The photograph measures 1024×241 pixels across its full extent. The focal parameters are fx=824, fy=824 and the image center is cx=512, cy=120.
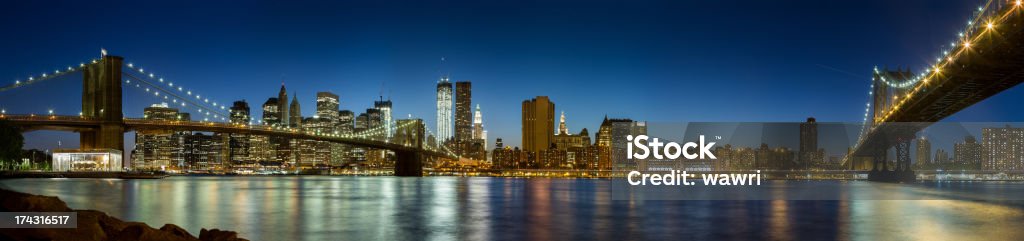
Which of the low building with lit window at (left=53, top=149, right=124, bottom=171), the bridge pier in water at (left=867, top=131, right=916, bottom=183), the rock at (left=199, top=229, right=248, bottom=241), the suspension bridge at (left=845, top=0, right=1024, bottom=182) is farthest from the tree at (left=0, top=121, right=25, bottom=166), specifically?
the bridge pier in water at (left=867, top=131, right=916, bottom=183)

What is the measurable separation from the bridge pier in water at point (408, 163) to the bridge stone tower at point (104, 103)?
3602cm

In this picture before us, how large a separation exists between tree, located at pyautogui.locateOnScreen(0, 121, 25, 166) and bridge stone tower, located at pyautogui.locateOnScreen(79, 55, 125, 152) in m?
7.59

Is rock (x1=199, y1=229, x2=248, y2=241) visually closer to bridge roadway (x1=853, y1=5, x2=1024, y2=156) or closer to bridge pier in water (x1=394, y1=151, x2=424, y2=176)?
bridge roadway (x1=853, y1=5, x2=1024, y2=156)

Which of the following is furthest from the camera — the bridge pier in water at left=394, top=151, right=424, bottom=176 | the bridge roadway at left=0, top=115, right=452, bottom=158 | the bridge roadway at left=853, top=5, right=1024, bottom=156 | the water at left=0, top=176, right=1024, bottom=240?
the bridge pier in water at left=394, top=151, right=424, bottom=176

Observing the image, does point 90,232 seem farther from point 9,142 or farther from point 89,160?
point 89,160

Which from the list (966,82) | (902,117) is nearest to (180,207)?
(966,82)

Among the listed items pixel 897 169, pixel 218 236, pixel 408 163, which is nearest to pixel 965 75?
pixel 218 236

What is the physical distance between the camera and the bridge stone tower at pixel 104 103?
65.2 metres

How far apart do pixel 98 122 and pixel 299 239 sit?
52673 millimetres

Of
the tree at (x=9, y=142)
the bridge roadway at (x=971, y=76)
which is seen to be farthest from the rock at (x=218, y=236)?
the tree at (x=9, y=142)

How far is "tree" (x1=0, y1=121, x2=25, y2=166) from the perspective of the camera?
175 ft

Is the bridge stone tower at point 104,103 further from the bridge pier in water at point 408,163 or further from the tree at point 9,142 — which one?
the bridge pier in water at point 408,163

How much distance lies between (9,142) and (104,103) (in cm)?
1291

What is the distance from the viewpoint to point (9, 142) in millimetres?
54156
